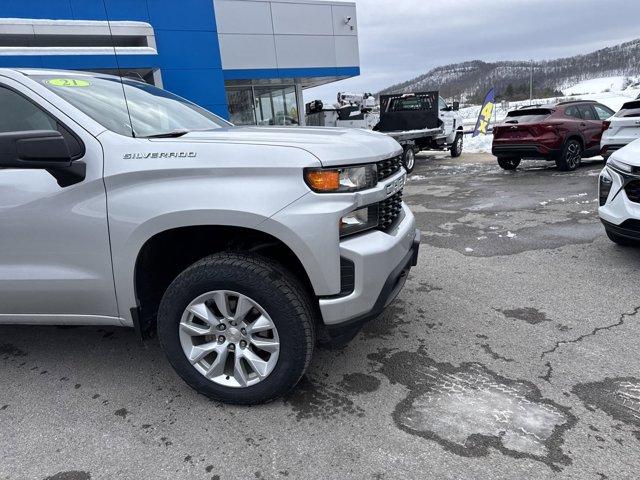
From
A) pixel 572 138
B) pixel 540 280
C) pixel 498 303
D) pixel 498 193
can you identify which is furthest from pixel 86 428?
pixel 572 138

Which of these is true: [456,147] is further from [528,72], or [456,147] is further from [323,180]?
[528,72]

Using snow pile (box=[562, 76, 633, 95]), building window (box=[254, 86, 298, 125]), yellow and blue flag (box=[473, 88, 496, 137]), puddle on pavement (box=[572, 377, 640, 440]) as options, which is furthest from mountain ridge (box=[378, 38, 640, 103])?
puddle on pavement (box=[572, 377, 640, 440])

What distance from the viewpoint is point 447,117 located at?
16.0 meters

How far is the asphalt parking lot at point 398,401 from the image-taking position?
7.34 feet

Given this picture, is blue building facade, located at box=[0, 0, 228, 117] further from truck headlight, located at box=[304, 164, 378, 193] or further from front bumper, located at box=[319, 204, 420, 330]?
front bumper, located at box=[319, 204, 420, 330]

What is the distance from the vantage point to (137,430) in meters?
2.55

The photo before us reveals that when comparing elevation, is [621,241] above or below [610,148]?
below

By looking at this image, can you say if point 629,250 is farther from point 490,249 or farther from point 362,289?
point 362,289

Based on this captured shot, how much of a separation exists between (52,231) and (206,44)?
1359 cm

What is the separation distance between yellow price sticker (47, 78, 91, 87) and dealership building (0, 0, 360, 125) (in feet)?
26.4

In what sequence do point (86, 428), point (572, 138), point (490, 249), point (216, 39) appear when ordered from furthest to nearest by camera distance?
1. point (216, 39)
2. point (572, 138)
3. point (490, 249)
4. point (86, 428)

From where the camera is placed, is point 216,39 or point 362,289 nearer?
point 362,289

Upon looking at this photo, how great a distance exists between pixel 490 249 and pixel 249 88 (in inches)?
606

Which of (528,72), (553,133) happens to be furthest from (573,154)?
(528,72)
